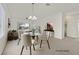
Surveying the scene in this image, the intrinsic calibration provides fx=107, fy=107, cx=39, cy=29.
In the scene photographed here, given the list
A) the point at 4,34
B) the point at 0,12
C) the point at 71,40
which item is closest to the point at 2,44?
the point at 4,34

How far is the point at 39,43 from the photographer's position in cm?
245

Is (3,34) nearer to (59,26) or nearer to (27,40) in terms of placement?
(27,40)

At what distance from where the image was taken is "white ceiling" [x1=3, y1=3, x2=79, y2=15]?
2.26 meters

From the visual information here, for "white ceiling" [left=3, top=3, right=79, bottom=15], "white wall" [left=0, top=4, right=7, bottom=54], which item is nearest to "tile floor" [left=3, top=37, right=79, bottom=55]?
"white wall" [left=0, top=4, right=7, bottom=54]

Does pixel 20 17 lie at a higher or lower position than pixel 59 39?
higher

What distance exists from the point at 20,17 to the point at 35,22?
35 centimetres

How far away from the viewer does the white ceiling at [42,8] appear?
2258 millimetres

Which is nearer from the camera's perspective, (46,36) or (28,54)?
(28,54)

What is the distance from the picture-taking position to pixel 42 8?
232cm

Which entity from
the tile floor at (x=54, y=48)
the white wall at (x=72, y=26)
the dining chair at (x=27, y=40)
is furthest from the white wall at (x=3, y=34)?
the white wall at (x=72, y=26)

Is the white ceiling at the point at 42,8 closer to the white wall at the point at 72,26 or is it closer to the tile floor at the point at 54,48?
the white wall at the point at 72,26

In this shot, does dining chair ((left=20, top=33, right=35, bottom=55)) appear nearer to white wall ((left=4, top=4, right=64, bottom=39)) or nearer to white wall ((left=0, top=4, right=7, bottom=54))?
white wall ((left=4, top=4, right=64, bottom=39))

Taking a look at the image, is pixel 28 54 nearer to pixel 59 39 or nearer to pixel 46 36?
pixel 46 36

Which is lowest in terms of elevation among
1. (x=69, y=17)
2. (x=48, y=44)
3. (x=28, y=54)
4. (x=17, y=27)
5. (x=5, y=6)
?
(x=28, y=54)
